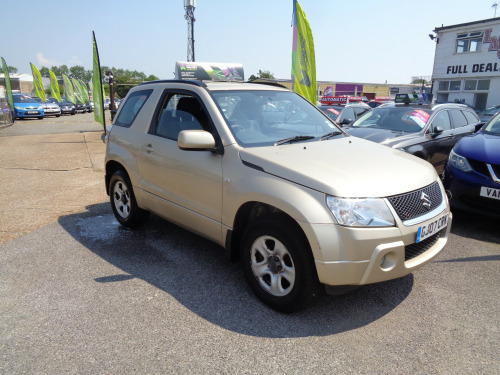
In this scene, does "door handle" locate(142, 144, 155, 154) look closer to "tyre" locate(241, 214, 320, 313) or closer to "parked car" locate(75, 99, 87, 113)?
"tyre" locate(241, 214, 320, 313)

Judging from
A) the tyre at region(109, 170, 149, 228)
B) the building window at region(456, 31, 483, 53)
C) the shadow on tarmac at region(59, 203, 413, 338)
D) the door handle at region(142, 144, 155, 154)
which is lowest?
the shadow on tarmac at region(59, 203, 413, 338)

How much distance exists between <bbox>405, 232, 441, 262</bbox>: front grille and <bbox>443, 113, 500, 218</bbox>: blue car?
200 centimetres

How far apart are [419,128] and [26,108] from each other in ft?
90.8

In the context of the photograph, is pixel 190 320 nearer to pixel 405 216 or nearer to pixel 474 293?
pixel 405 216

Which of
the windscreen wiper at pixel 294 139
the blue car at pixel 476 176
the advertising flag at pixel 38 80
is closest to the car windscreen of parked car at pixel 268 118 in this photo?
the windscreen wiper at pixel 294 139

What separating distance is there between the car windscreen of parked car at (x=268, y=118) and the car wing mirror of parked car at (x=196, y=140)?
252 mm

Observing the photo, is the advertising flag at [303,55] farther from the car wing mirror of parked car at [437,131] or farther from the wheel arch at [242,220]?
the wheel arch at [242,220]

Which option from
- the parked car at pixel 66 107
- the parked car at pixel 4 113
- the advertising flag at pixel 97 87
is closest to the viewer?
the advertising flag at pixel 97 87

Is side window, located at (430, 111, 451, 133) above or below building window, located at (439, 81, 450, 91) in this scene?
below

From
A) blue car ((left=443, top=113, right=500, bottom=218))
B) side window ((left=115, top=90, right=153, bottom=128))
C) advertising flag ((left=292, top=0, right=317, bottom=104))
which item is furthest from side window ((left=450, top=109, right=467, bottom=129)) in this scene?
side window ((left=115, top=90, right=153, bottom=128))

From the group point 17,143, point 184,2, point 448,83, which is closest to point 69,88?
point 184,2

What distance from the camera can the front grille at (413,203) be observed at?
2801 mm

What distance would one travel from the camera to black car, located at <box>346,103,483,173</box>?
6676 mm

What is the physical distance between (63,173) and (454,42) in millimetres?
27474
